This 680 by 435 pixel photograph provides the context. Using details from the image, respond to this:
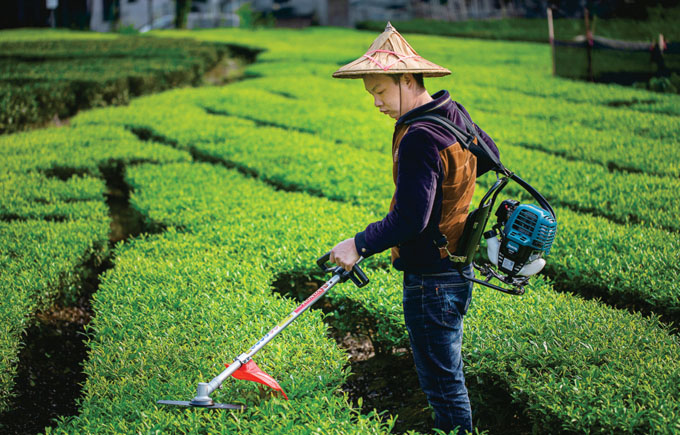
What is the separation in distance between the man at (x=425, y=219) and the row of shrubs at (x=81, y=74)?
369 inches

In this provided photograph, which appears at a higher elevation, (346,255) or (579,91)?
(579,91)

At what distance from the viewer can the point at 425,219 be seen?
7.79ft

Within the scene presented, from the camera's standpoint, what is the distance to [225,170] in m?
7.02

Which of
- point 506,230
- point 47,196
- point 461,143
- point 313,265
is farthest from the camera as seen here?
point 47,196

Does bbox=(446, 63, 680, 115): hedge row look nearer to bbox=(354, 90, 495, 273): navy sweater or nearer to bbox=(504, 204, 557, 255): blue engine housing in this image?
bbox=(504, 204, 557, 255): blue engine housing

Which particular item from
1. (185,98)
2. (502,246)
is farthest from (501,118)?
(502,246)

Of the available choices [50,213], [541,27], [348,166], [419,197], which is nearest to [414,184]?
[419,197]

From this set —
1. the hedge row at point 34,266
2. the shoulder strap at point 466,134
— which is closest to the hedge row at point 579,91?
the shoulder strap at point 466,134

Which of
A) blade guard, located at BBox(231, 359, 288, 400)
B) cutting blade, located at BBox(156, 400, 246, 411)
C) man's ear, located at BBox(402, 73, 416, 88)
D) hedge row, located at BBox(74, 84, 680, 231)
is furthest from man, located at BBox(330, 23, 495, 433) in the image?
hedge row, located at BBox(74, 84, 680, 231)

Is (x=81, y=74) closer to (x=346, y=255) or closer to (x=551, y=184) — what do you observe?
(x=551, y=184)

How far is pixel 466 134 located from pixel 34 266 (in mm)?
3578

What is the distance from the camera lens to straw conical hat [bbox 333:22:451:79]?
241 cm

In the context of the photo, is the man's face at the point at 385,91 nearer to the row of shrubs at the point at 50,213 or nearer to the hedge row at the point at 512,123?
the row of shrubs at the point at 50,213

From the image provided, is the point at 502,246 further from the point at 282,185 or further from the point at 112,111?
the point at 112,111
